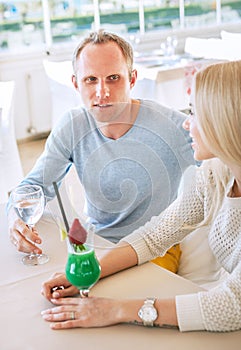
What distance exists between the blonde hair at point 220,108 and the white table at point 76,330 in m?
0.32

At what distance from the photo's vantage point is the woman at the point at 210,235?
1084 millimetres

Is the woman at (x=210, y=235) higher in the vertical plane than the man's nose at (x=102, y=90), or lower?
lower

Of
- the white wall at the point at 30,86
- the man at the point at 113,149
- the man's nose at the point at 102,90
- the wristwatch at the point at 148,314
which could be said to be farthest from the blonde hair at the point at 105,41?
the white wall at the point at 30,86

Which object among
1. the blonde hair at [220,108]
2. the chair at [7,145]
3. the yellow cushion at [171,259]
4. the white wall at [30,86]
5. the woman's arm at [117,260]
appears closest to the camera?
the blonde hair at [220,108]

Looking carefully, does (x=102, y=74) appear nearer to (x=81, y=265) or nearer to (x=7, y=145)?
(x=81, y=265)

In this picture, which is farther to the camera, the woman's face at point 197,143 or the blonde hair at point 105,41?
the blonde hair at point 105,41

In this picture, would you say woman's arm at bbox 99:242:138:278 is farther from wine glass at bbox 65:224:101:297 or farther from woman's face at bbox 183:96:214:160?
woman's face at bbox 183:96:214:160

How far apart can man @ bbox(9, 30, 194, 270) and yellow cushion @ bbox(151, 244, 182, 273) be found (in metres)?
0.16

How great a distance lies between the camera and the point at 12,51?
5098mm

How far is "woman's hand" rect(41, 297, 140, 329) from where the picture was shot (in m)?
1.09

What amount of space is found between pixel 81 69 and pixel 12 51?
11.6 ft

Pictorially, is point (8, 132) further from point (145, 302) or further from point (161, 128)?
point (145, 302)

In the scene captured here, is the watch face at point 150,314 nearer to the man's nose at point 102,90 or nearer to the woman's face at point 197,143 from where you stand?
the woman's face at point 197,143

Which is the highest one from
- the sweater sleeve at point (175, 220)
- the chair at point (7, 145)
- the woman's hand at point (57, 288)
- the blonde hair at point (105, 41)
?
the blonde hair at point (105, 41)
